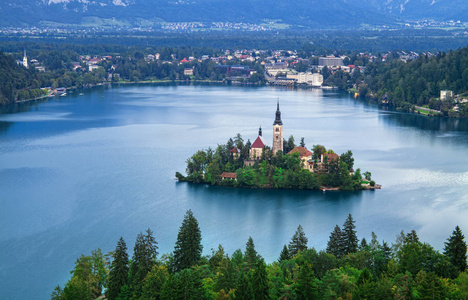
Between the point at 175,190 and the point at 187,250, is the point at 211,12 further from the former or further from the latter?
the point at 187,250

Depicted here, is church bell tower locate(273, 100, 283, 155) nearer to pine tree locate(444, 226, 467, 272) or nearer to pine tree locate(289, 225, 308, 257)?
pine tree locate(289, 225, 308, 257)

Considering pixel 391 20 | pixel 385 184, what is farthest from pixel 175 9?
pixel 385 184

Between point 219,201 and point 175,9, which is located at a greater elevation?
point 175,9

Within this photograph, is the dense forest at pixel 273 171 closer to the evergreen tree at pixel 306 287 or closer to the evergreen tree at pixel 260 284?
the evergreen tree at pixel 306 287

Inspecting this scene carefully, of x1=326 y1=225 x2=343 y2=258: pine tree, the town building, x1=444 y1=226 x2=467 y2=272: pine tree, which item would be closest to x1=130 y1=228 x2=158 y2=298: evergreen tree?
x1=326 y1=225 x2=343 y2=258: pine tree

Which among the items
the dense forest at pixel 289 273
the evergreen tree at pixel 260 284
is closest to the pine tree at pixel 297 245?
the dense forest at pixel 289 273

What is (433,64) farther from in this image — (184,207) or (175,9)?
(175,9)

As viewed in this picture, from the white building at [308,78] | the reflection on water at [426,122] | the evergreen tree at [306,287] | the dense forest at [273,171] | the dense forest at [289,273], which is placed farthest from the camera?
the white building at [308,78]
